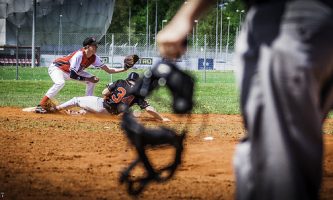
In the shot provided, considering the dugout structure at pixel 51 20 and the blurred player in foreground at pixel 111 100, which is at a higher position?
the dugout structure at pixel 51 20

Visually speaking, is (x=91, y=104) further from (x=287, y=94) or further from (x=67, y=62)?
(x=287, y=94)

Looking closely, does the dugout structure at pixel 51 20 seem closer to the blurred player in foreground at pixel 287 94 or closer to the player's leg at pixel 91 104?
the player's leg at pixel 91 104

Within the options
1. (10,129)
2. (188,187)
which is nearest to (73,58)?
(10,129)

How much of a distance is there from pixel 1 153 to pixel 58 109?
6015 mm

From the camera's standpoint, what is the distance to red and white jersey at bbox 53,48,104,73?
1375 centimetres

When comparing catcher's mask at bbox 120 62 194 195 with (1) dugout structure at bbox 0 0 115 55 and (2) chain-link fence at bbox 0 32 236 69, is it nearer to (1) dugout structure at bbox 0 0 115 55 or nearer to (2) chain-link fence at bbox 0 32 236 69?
(2) chain-link fence at bbox 0 32 236 69

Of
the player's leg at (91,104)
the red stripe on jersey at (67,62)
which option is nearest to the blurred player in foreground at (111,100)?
the player's leg at (91,104)

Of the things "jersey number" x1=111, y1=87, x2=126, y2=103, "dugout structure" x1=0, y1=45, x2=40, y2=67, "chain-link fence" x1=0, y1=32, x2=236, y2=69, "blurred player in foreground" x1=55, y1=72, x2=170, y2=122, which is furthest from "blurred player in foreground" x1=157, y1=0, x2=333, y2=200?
"dugout structure" x1=0, y1=45, x2=40, y2=67

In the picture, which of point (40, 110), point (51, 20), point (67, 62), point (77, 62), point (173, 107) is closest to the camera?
point (173, 107)

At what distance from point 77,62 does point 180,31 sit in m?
11.7

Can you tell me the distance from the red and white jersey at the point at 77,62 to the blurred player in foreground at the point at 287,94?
11.7 metres

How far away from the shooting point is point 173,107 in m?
2.62

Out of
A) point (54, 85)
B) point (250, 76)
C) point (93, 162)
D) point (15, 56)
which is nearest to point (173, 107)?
point (250, 76)

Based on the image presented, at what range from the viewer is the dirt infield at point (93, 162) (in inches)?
194
